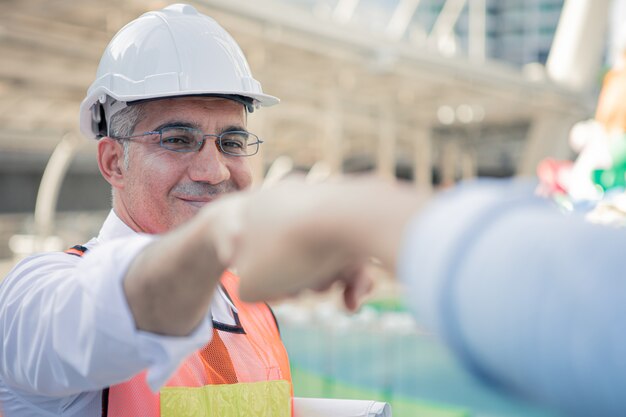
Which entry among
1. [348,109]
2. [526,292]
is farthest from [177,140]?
[348,109]

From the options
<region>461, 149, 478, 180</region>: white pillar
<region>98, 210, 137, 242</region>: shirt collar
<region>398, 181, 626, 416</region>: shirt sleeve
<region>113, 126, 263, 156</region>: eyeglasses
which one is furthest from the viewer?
<region>461, 149, 478, 180</region>: white pillar

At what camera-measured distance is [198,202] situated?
4.91 ft

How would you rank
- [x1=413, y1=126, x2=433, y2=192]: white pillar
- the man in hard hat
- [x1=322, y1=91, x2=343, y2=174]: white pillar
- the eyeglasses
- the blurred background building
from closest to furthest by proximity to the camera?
the man in hard hat, the eyeglasses, the blurred background building, [x1=322, y1=91, x2=343, y2=174]: white pillar, [x1=413, y1=126, x2=433, y2=192]: white pillar

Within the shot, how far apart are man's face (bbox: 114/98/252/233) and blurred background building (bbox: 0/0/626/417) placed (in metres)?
0.56

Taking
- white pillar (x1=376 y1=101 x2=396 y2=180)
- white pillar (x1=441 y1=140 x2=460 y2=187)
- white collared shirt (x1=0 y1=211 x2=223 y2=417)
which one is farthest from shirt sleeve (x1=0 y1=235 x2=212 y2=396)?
white pillar (x1=441 y1=140 x2=460 y2=187)

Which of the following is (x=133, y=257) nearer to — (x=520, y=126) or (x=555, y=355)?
(x=555, y=355)

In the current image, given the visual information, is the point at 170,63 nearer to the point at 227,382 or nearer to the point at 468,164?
the point at 227,382

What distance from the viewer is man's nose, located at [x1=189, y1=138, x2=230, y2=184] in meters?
1.49

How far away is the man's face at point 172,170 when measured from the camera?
1.49 metres

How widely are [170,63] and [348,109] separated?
48.6 feet

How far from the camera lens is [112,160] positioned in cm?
159

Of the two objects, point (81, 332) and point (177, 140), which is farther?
point (177, 140)

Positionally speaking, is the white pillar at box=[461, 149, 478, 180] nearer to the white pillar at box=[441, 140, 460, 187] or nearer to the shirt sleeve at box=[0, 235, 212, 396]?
the white pillar at box=[441, 140, 460, 187]

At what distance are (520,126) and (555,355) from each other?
21.4m
